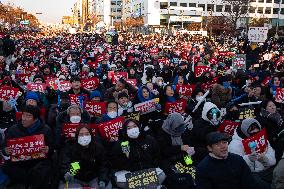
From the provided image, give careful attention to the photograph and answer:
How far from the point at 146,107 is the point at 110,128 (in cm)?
172

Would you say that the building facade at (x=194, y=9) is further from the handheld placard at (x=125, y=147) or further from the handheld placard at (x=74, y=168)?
the handheld placard at (x=74, y=168)

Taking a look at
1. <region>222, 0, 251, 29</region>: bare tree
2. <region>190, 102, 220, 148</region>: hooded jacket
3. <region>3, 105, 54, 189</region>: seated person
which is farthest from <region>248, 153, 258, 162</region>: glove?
<region>222, 0, 251, 29</region>: bare tree

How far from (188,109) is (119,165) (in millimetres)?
3658

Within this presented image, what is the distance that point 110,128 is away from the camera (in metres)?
6.86

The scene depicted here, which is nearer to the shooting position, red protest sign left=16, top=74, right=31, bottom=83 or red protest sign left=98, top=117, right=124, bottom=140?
red protest sign left=98, top=117, right=124, bottom=140

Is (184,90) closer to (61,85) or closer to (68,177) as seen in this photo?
(61,85)

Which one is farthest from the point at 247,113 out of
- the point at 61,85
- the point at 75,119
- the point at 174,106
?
the point at 61,85

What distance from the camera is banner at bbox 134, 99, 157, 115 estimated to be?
327 inches

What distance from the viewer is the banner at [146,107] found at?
8.31 m

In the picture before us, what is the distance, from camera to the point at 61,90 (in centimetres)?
1042

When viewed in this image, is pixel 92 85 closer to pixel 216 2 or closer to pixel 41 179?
pixel 41 179

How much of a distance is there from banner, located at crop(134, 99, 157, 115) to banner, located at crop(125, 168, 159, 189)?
272cm

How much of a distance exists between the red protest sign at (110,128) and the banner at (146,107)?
55.4 inches

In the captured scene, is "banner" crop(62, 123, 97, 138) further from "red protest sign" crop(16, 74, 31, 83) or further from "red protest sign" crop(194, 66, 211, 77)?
"red protest sign" crop(194, 66, 211, 77)
